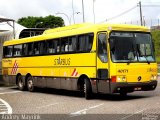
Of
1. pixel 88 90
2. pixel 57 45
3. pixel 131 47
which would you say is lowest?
pixel 88 90

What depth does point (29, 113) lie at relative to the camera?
1513 centimetres

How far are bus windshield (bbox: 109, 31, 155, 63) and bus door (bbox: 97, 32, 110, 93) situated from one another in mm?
370

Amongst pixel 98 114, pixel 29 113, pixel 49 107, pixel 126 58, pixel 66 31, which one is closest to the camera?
pixel 98 114

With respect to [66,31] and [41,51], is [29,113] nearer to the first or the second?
[66,31]

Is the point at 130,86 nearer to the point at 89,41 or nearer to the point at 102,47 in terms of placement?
the point at 102,47

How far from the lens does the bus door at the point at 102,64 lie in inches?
718

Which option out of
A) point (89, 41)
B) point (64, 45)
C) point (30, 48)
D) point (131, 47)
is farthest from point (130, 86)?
point (30, 48)

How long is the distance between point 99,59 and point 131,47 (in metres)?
1.35

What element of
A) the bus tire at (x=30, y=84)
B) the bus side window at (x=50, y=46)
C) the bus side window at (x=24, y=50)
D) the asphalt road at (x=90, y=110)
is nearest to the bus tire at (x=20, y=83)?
the bus tire at (x=30, y=84)

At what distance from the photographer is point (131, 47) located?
60.8 ft

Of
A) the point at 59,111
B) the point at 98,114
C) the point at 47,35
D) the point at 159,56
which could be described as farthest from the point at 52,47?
the point at 159,56

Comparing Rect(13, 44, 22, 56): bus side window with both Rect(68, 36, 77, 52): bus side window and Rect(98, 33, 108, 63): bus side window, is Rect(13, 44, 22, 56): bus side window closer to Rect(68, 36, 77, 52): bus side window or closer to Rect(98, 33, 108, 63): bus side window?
Rect(68, 36, 77, 52): bus side window

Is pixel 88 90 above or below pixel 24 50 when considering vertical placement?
below

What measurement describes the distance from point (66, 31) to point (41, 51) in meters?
2.83
